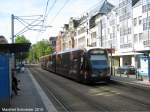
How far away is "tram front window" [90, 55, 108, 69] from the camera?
32.1m

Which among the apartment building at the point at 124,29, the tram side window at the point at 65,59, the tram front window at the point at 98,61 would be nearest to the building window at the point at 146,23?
the apartment building at the point at 124,29

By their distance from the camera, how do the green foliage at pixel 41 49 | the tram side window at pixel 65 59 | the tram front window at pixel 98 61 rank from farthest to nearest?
1. the green foliage at pixel 41 49
2. the tram side window at pixel 65 59
3. the tram front window at pixel 98 61

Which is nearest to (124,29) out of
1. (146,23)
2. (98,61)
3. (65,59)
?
(146,23)

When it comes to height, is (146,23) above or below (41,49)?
below

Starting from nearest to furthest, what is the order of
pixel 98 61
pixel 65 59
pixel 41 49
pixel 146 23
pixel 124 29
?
1. pixel 98 61
2. pixel 65 59
3. pixel 146 23
4. pixel 124 29
5. pixel 41 49

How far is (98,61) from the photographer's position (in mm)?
32281

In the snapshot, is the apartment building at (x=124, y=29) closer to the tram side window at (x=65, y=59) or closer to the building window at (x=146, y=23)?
the building window at (x=146, y=23)

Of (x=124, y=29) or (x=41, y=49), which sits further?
(x=41, y=49)

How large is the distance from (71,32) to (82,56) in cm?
10952

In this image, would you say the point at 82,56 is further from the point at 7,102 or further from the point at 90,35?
the point at 90,35

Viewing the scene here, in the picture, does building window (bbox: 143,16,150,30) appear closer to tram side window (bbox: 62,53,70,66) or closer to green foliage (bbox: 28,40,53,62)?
tram side window (bbox: 62,53,70,66)

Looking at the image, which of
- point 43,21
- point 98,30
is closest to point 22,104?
point 43,21

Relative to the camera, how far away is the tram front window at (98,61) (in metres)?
32.1

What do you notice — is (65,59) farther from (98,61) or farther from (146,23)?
(146,23)
